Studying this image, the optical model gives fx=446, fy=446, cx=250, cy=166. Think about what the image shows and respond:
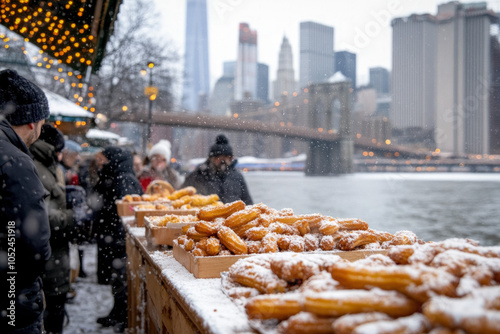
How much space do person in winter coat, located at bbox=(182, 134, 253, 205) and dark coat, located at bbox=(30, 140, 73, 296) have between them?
2107mm

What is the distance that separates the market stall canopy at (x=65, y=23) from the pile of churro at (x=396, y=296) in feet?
12.2

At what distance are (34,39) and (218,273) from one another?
Answer: 15.8 ft

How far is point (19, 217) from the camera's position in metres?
2.13

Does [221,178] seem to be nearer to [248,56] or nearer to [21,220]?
[21,220]

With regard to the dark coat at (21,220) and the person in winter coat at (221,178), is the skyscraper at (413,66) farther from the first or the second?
the dark coat at (21,220)

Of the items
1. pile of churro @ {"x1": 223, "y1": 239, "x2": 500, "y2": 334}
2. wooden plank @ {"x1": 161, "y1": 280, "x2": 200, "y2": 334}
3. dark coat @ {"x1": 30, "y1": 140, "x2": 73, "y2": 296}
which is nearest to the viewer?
pile of churro @ {"x1": 223, "y1": 239, "x2": 500, "y2": 334}

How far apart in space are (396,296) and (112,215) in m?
4.83

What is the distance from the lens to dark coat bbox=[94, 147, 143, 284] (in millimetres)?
5402

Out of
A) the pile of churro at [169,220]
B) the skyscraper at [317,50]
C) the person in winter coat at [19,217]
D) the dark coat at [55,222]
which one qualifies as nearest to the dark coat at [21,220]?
the person in winter coat at [19,217]

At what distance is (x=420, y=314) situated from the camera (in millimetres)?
1102

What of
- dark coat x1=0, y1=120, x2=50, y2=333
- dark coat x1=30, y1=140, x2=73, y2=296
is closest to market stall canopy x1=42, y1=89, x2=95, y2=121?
dark coat x1=30, y1=140, x2=73, y2=296

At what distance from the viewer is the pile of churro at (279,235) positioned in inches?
88.2

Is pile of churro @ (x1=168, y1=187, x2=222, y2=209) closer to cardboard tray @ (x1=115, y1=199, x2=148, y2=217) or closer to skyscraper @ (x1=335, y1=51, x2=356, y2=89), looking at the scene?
cardboard tray @ (x1=115, y1=199, x2=148, y2=217)

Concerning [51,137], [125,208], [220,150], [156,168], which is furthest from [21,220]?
[156,168]
